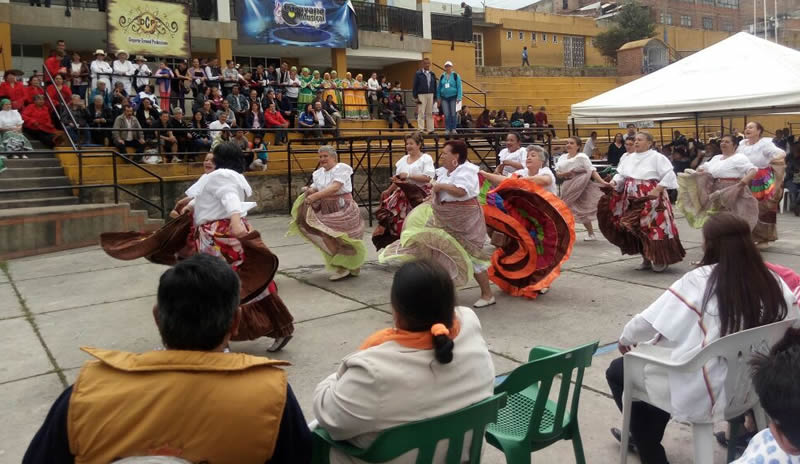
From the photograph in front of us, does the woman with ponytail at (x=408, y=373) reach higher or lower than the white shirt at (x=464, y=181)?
lower

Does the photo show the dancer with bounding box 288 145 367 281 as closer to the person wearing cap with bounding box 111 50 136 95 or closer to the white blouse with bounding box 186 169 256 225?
the white blouse with bounding box 186 169 256 225

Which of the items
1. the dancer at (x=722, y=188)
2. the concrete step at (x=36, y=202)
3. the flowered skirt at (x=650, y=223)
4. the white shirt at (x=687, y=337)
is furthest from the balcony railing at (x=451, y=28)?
the white shirt at (x=687, y=337)

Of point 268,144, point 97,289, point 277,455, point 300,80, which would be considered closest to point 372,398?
point 277,455

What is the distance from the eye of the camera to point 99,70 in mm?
13469

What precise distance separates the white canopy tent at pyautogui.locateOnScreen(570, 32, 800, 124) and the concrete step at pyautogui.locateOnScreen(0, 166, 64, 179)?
30.3ft

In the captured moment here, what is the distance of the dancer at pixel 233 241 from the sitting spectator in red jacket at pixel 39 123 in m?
9.02

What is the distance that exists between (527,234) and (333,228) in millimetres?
2170

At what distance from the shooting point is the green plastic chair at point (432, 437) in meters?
2.10

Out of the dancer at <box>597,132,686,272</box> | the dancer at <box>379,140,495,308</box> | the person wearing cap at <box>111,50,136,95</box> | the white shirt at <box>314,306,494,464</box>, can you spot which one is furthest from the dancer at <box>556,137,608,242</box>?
the person wearing cap at <box>111,50,136,95</box>

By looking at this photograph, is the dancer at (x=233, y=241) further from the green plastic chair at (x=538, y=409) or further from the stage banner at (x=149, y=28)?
the stage banner at (x=149, y=28)

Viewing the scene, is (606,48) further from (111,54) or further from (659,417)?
(659,417)

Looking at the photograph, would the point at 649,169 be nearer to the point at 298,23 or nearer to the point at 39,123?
the point at 39,123

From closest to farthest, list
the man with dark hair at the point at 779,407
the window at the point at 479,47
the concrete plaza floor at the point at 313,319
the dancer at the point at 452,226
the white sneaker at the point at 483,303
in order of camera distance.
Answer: the man with dark hair at the point at 779,407 → the concrete plaza floor at the point at 313,319 → the dancer at the point at 452,226 → the white sneaker at the point at 483,303 → the window at the point at 479,47

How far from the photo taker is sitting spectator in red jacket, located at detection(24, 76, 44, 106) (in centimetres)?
1266
